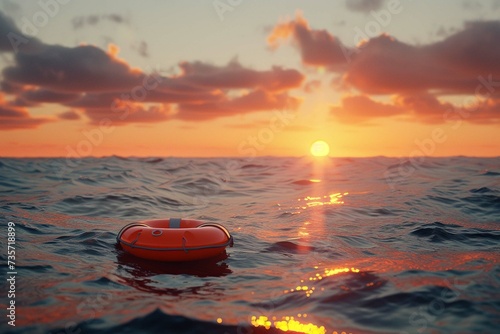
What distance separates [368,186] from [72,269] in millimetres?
17140

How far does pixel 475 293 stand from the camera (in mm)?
6609

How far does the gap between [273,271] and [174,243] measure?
1.96 metres

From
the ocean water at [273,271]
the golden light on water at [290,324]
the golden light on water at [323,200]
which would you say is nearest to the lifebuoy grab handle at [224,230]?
the ocean water at [273,271]

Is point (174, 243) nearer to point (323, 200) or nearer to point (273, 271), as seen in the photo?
point (273, 271)

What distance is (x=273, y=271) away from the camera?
317 inches

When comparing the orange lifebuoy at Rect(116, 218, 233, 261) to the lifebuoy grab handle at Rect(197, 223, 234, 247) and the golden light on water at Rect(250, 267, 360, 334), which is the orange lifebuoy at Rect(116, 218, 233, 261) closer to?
the lifebuoy grab handle at Rect(197, 223, 234, 247)

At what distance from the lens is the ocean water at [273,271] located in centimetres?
572

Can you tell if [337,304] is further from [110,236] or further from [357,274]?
[110,236]

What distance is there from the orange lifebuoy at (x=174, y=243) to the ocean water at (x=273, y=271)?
9.1 inches

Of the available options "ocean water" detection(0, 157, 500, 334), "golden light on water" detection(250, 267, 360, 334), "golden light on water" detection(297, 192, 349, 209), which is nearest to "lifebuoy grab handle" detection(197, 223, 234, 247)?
"ocean water" detection(0, 157, 500, 334)

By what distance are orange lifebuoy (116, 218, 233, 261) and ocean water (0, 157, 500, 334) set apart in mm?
232

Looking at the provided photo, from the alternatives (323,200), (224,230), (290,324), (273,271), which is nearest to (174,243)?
(224,230)

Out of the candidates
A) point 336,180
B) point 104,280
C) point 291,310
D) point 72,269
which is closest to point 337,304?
point 291,310

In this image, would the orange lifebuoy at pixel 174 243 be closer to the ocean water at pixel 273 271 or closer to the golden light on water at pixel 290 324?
the ocean water at pixel 273 271
